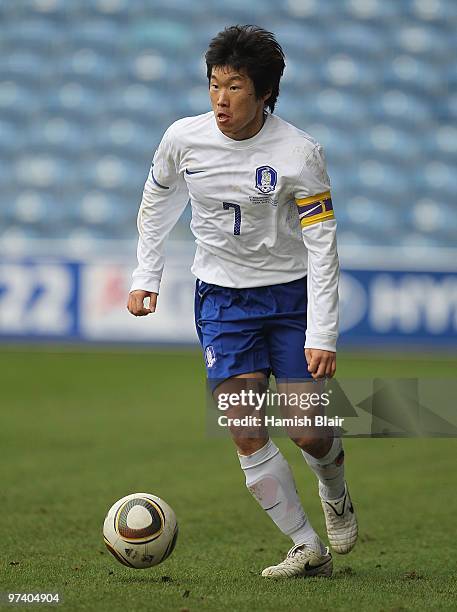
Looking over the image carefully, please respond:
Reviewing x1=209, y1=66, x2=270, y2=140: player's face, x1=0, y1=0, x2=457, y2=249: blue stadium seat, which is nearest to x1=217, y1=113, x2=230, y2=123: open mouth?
x1=209, y1=66, x2=270, y2=140: player's face

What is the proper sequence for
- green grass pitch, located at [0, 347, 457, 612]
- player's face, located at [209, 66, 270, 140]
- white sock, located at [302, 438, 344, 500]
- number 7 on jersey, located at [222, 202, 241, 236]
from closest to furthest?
1. green grass pitch, located at [0, 347, 457, 612]
2. player's face, located at [209, 66, 270, 140]
3. number 7 on jersey, located at [222, 202, 241, 236]
4. white sock, located at [302, 438, 344, 500]

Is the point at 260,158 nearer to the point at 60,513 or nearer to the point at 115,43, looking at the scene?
the point at 60,513

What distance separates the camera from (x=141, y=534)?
3859 mm

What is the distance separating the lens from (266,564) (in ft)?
14.1

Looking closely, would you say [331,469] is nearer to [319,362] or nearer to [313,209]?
[319,362]

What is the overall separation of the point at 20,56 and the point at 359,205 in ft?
16.7

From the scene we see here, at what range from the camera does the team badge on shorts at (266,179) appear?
12.7ft

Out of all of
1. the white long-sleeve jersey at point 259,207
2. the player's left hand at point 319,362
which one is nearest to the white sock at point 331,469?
the player's left hand at point 319,362

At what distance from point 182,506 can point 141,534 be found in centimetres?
183

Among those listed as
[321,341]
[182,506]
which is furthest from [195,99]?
[321,341]

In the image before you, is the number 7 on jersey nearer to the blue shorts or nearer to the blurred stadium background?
the blue shorts

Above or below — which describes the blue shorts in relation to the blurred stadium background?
below

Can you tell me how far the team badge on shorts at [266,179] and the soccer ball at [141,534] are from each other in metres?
1.14

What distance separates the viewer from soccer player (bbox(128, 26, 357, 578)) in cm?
383
